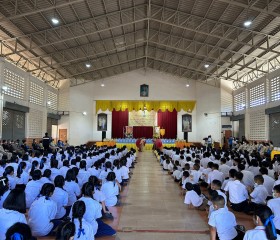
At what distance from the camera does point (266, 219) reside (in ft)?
8.23

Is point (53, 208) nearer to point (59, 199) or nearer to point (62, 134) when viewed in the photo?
point (59, 199)

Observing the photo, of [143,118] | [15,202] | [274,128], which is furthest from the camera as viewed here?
[143,118]

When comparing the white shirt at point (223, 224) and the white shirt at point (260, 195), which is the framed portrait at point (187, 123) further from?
the white shirt at point (223, 224)

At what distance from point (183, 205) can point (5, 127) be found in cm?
1147

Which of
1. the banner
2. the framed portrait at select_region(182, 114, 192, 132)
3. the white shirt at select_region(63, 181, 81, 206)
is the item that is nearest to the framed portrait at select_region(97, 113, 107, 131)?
the banner

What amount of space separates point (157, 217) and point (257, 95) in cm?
1511

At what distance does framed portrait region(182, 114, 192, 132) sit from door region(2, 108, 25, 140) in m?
14.3

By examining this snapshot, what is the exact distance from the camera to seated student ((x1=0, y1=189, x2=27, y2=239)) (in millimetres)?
2773

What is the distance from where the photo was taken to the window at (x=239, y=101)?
64.7ft

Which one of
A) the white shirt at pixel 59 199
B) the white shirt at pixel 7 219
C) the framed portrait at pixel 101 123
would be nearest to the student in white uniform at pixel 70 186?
the white shirt at pixel 59 199

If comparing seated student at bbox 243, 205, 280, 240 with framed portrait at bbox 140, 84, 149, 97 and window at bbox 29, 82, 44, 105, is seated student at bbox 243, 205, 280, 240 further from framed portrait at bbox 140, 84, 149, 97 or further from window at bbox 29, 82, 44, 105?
framed portrait at bbox 140, 84, 149, 97

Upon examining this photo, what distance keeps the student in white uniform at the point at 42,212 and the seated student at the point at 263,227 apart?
251 cm

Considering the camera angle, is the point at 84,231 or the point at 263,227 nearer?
the point at 263,227

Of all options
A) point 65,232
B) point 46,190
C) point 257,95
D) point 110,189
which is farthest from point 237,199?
point 257,95
